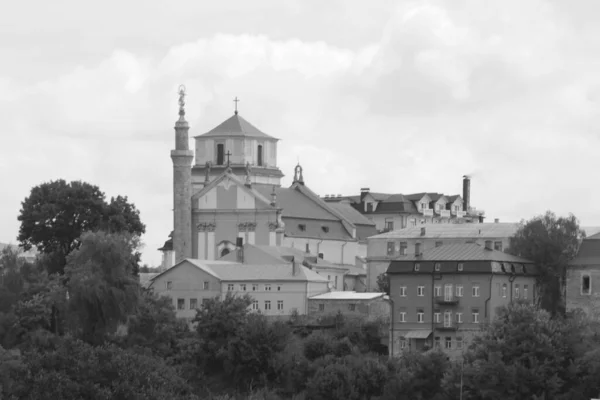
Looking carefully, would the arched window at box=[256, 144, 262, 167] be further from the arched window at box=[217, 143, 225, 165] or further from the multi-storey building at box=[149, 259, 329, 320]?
the multi-storey building at box=[149, 259, 329, 320]

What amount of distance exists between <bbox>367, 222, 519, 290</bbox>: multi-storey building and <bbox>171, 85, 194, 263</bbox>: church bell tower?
11.9m

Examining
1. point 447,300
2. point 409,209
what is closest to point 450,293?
point 447,300

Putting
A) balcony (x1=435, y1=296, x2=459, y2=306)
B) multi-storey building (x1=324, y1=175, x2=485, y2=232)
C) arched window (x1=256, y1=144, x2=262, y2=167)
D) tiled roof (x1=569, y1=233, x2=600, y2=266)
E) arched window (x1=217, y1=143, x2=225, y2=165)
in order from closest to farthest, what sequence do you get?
balcony (x1=435, y1=296, x2=459, y2=306) → tiled roof (x1=569, y1=233, x2=600, y2=266) → arched window (x1=217, y1=143, x2=225, y2=165) → arched window (x1=256, y1=144, x2=262, y2=167) → multi-storey building (x1=324, y1=175, x2=485, y2=232)

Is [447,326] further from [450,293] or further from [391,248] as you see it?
[391,248]

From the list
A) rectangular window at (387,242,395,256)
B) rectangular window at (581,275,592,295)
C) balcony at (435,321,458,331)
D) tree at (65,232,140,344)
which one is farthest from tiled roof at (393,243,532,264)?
rectangular window at (387,242,395,256)

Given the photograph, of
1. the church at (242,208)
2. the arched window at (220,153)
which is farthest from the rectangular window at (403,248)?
the arched window at (220,153)

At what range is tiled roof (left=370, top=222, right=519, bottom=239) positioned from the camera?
107688 mm

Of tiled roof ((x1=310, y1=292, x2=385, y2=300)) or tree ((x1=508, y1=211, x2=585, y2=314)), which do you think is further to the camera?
tiled roof ((x1=310, y1=292, x2=385, y2=300))

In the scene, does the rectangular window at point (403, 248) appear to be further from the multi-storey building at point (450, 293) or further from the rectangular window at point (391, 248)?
the multi-storey building at point (450, 293)

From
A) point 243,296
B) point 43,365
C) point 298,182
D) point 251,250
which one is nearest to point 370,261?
point 251,250

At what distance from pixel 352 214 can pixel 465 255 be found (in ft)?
123

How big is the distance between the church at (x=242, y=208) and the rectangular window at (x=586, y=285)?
2796 centimetres

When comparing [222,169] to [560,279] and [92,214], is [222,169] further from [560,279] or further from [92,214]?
[560,279]

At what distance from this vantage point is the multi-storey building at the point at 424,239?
351 ft
